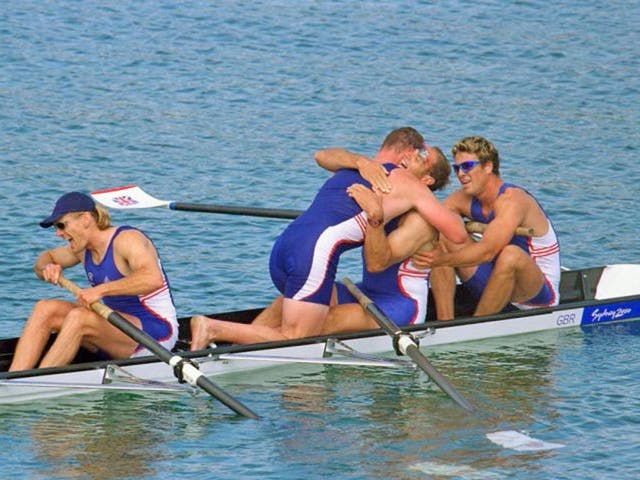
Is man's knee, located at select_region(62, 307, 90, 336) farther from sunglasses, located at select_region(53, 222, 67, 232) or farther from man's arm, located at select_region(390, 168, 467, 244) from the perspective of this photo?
man's arm, located at select_region(390, 168, 467, 244)

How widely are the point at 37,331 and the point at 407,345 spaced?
2827 mm

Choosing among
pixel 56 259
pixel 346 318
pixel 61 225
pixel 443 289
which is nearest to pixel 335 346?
pixel 346 318

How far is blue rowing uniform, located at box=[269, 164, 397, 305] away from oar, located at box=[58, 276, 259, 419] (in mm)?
1210

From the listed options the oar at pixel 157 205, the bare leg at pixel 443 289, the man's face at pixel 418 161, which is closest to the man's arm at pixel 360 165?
the man's face at pixel 418 161

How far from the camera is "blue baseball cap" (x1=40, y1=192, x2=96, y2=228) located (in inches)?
448

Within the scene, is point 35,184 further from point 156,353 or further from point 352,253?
point 156,353

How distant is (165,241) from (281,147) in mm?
4190

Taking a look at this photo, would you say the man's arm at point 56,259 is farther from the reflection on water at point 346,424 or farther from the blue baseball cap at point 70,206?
the reflection on water at point 346,424

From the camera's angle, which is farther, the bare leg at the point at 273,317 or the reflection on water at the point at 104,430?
the bare leg at the point at 273,317

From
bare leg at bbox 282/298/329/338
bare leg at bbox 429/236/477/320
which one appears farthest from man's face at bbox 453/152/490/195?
bare leg at bbox 282/298/329/338

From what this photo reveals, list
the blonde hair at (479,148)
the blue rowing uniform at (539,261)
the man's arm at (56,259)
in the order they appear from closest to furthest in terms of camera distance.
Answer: the man's arm at (56,259) < the blonde hair at (479,148) < the blue rowing uniform at (539,261)

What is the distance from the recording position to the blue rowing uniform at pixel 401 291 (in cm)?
1266

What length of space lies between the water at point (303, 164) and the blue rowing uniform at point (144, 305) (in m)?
0.58

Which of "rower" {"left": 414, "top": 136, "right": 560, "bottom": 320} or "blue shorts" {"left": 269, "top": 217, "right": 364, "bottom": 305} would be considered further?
"rower" {"left": 414, "top": 136, "right": 560, "bottom": 320}
